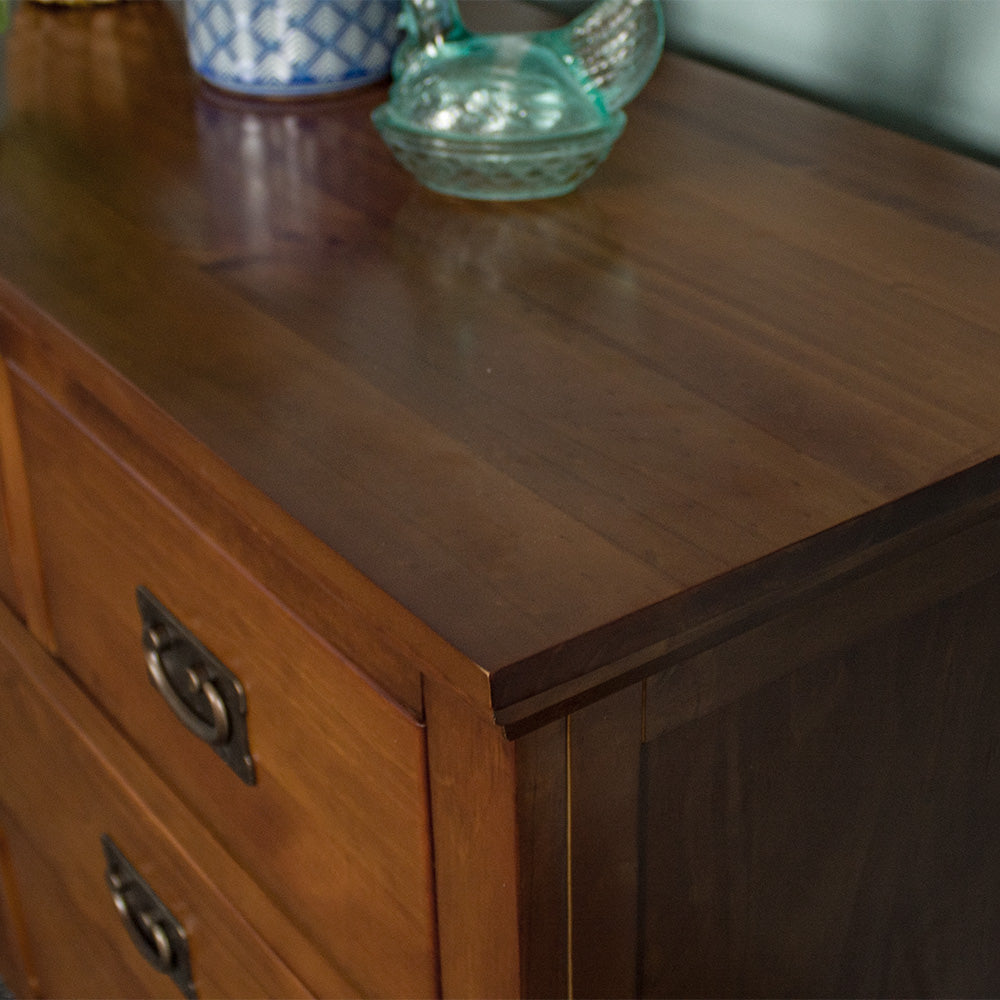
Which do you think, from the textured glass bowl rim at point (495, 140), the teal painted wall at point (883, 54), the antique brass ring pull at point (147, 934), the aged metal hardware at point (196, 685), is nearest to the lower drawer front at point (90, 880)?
the antique brass ring pull at point (147, 934)

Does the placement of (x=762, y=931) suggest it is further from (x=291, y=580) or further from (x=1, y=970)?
(x=1, y=970)

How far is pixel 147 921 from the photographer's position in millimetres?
800

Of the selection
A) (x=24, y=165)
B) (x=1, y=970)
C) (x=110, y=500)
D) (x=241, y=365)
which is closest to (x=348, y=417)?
(x=241, y=365)

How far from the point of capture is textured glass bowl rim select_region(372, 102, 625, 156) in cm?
67

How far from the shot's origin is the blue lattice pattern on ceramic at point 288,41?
82 centimetres

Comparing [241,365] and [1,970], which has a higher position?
[241,365]

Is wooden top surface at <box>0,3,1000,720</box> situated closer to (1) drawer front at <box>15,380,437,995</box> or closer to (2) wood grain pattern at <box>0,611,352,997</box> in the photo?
(1) drawer front at <box>15,380,437,995</box>

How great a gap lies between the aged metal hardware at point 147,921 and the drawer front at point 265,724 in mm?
117

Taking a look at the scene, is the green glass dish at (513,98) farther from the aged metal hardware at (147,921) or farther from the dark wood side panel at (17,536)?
the aged metal hardware at (147,921)

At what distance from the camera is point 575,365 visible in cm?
55

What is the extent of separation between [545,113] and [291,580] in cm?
32

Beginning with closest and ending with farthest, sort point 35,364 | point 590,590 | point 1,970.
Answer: point 590,590
point 35,364
point 1,970

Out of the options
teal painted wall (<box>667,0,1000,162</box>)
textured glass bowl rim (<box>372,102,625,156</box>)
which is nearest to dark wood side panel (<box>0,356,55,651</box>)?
textured glass bowl rim (<box>372,102,625,156</box>)

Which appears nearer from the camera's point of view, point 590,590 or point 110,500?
point 590,590
